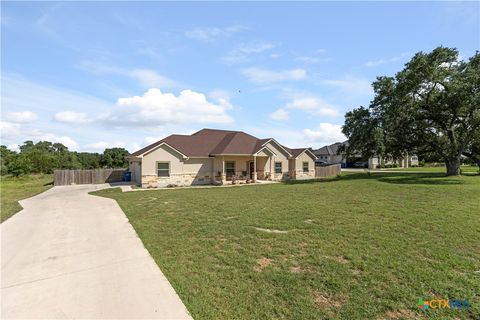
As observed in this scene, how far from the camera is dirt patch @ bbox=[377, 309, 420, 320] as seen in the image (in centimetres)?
341

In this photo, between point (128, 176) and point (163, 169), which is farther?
point (128, 176)

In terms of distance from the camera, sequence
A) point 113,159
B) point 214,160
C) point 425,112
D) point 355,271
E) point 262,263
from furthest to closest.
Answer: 1. point 113,159
2. point 214,160
3. point 425,112
4. point 262,263
5. point 355,271

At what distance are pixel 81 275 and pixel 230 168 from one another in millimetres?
20086

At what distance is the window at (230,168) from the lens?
80.5 feet

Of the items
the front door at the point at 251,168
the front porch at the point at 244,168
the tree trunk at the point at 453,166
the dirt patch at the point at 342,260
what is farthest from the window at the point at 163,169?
the tree trunk at the point at 453,166

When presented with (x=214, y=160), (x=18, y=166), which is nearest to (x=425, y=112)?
(x=214, y=160)

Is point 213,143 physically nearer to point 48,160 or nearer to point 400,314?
point 400,314

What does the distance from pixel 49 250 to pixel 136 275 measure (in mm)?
3079

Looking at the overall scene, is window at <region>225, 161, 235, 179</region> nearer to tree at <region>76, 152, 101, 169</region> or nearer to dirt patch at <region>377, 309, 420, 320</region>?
dirt patch at <region>377, 309, 420, 320</region>

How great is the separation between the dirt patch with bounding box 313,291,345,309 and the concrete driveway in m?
1.90

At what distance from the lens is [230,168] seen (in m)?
24.8

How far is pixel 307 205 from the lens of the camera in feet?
36.7

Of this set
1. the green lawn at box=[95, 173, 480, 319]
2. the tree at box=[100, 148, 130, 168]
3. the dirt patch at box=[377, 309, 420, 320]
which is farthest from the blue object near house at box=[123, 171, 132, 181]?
the tree at box=[100, 148, 130, 168]

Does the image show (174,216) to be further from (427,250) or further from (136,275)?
(427,250)
